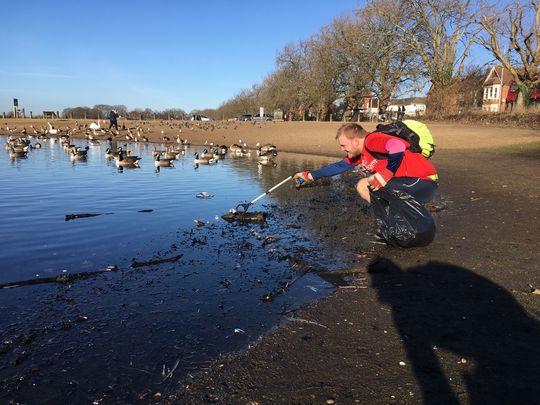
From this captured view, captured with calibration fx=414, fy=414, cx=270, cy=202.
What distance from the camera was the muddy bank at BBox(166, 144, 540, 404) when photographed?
3.20m

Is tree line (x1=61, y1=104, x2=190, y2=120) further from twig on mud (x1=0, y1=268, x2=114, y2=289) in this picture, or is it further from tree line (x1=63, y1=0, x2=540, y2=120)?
twig on mud (x1=0, y1=268, x2=114, y2=289)

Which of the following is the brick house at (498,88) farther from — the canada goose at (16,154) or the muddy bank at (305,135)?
the canada goose at (16,154)

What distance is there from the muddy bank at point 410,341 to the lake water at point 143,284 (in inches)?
15.0

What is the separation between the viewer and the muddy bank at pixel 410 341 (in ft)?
10.5

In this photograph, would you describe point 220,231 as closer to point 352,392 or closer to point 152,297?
point 152,297

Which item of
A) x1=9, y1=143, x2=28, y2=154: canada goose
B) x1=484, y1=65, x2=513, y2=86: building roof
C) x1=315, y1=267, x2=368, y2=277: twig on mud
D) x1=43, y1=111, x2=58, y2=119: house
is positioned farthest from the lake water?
x1=484, y1=65, x2=513, y2=86: building roof

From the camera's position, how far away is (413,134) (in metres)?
6.50

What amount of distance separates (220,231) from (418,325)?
15.5ft

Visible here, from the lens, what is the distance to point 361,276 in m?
5.64

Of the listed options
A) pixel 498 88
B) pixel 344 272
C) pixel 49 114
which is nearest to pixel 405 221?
pixel 344 272

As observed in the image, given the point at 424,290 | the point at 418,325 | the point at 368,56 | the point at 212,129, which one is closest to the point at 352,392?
the point at 418,325

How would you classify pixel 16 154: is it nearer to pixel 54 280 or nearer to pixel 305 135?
pixel 305 135

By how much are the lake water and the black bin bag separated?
59cm

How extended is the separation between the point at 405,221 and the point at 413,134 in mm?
1370
